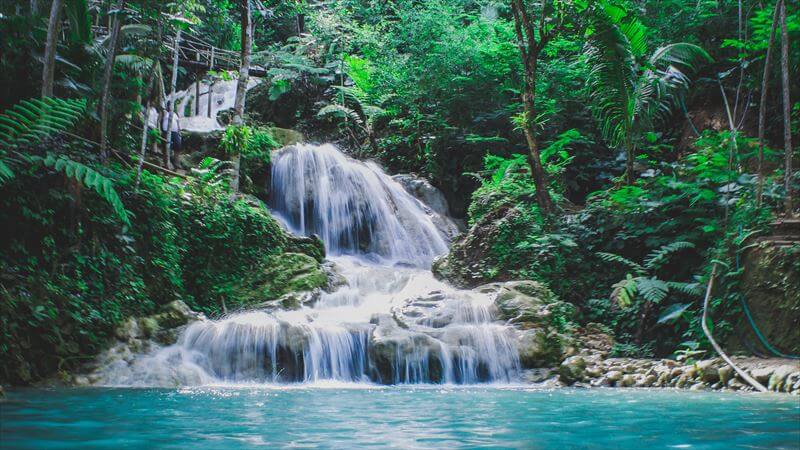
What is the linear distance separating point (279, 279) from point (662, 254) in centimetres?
679

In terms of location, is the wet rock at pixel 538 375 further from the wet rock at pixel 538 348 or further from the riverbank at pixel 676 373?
the wet rock at pixel 538 348

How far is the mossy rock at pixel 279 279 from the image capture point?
10030 millimetres

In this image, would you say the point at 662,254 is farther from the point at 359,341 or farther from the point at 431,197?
the point at 431,197

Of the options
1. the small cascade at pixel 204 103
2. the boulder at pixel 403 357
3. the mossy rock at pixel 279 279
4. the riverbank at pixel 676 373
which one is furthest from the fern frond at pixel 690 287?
the small cascade at pixel 204 103

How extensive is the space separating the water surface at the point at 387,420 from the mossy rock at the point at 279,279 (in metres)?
4.31

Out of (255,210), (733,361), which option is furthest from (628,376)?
(255,210)

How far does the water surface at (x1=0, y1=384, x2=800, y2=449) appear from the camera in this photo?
2.92 metres

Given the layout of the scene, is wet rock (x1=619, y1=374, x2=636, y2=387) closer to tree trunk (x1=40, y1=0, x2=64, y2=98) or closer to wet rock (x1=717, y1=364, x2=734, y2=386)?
wet rock (x1=717, y1=364, x2=734, y2=386)

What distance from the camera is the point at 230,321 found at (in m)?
7.95

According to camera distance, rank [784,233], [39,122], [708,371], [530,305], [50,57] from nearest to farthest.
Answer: [39,122] → [708,371] → [50,57] → [784,233] → [530,305]

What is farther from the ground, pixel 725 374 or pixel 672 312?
pixel 672 312

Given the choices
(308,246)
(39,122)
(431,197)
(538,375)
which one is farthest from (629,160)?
(39,122)

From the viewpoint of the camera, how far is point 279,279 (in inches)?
408

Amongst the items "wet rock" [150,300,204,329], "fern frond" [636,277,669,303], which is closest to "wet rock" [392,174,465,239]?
"fern frond" [636,277,669,303]
